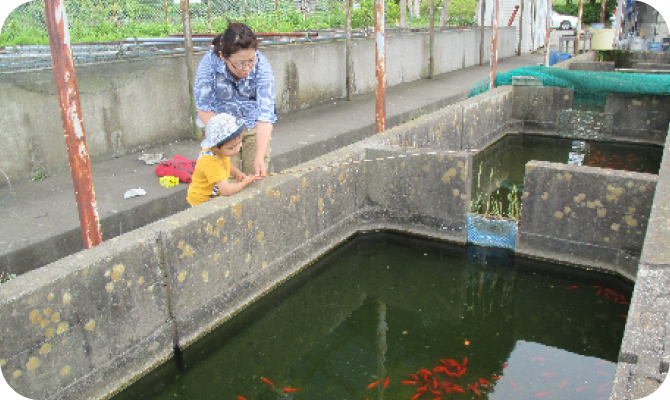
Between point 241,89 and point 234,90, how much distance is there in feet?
0.20

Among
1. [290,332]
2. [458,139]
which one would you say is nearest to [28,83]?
[290,332]

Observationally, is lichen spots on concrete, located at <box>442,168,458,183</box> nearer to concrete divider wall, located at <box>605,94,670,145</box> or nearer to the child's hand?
the child's hand

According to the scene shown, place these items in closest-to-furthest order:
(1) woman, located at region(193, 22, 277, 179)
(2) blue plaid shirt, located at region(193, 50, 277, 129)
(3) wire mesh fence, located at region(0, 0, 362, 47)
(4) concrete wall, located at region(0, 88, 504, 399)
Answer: (4) concrete wall, located at region(0, 88, 504, 399) → (1) woman, located at region(193, 22, 277, 179) → (2) blue plaid shirt, located at region(193, 50, 277, 129) → (3) wire mesh fence, located at region(0, 0, 362, 47)

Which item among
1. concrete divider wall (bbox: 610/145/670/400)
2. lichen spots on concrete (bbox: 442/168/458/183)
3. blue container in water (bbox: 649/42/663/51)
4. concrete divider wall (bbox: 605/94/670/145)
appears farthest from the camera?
blue container in water (bbox: 649/42/663/51)

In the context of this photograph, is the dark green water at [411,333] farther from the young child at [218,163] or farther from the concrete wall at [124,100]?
the concrete wall at [124,100]

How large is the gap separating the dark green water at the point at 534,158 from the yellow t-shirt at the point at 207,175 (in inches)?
156

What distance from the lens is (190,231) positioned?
389cm

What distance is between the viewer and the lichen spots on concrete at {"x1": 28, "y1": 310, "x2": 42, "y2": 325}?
2.99m

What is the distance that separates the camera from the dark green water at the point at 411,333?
12.2 feet

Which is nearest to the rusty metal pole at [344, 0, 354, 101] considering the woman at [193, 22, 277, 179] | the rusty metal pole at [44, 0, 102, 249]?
the woman at [193, 22, 277, 179]

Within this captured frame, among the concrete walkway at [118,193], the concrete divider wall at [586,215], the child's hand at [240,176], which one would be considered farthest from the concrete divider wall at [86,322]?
the concrete divider wall at [586,215]

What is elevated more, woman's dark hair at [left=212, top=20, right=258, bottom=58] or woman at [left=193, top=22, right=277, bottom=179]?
woman's dark hair at [left=212, top=20, right=258, bottom=58]

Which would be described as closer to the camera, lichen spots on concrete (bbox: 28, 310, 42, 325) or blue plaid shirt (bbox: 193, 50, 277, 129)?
lichen spots on concrete (bbox: 28, 310, 42, 325)

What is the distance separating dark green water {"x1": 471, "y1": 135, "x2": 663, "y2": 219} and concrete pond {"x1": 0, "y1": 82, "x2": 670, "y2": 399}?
1.13 meters
